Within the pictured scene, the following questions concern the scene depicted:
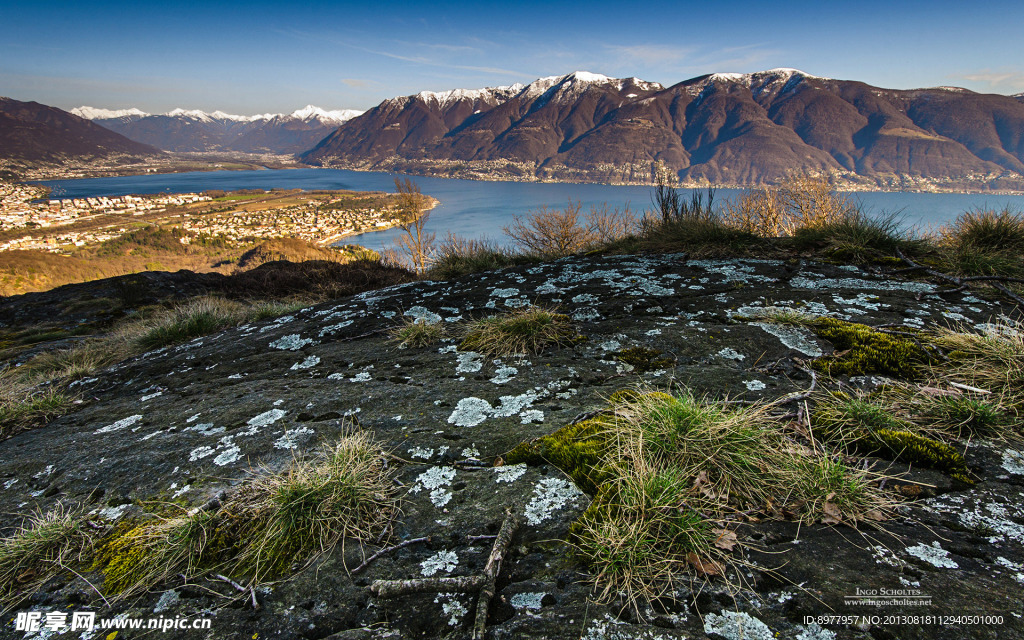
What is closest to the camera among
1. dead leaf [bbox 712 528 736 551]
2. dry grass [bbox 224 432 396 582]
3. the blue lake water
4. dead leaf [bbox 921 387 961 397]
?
dead leaf [bbox 712 528 736 551]

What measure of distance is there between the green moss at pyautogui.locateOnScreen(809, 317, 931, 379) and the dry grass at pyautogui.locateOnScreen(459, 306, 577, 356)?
186 centimetres

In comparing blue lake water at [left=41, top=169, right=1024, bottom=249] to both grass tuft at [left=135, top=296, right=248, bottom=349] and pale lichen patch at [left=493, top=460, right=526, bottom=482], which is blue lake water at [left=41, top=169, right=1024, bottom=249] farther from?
pale lichen patch at [left=493, top=460, right=526, bottom=482]

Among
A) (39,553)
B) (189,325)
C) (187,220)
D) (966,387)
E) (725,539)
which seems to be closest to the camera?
(725,539)

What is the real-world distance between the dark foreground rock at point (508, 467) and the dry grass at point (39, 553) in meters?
0.11

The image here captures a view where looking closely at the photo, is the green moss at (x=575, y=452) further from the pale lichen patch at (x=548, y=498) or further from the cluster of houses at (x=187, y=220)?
the cluster of houses at (x=187, y=220)

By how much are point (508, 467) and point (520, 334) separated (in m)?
1.71

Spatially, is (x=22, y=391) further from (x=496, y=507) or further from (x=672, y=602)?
(x=672, y=602)

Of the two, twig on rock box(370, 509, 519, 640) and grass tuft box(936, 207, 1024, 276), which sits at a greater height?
grass tuft box(936, 207, 1024, 276)

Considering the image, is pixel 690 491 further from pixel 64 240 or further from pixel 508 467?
pixel 64 240

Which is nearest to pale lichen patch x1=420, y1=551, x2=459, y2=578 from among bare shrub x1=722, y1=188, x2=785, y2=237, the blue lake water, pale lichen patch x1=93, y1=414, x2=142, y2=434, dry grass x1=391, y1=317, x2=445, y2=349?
dry grass x1=391, y1=317, x2=445, y2=349

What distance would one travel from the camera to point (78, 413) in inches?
140

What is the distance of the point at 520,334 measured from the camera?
3572 mm

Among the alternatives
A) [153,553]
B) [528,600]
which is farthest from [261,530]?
[528,600]

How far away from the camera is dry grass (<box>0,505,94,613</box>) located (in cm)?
160
